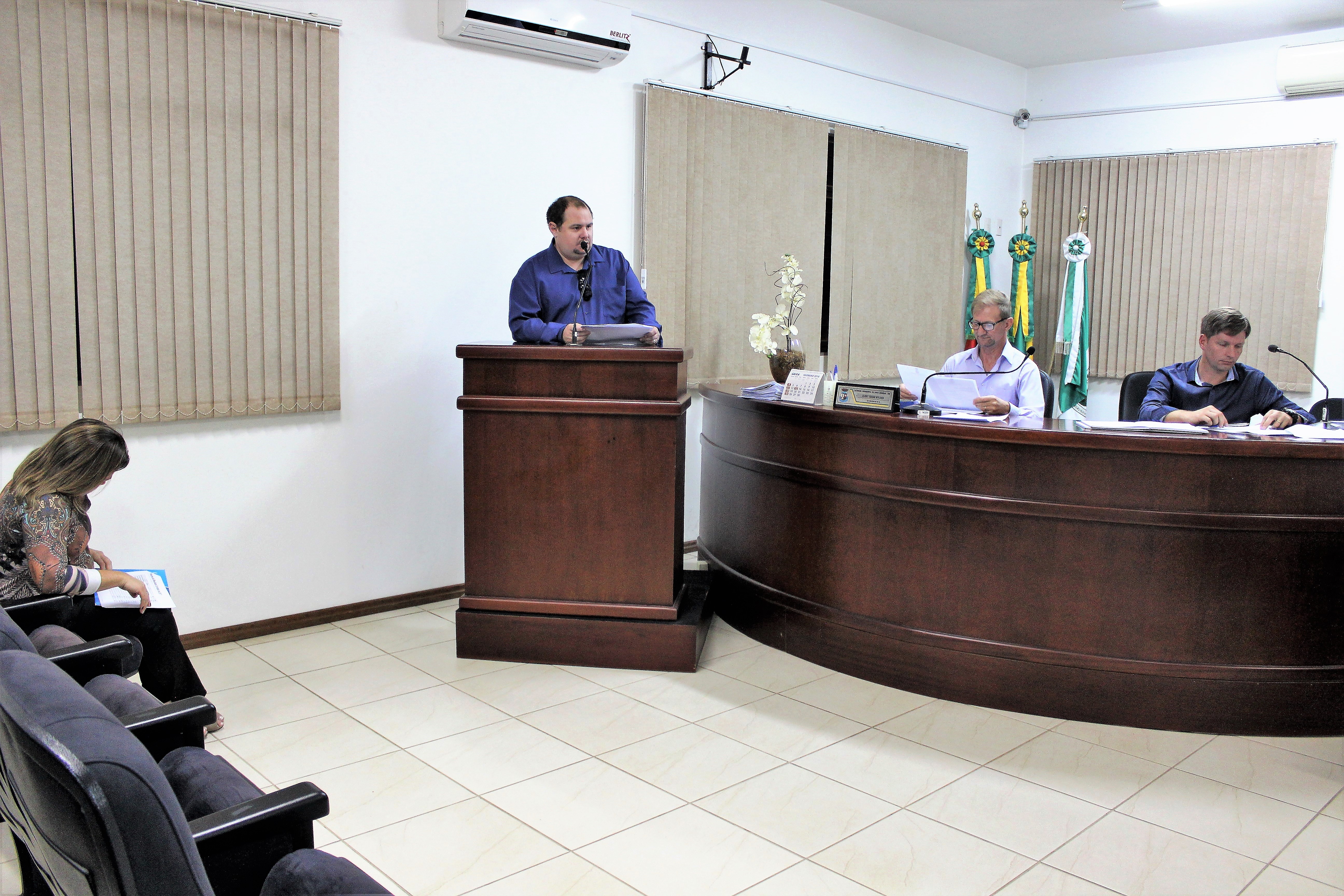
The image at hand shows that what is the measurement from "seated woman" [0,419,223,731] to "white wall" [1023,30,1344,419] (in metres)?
6.34

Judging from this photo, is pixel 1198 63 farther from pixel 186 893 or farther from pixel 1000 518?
pixel 186 893

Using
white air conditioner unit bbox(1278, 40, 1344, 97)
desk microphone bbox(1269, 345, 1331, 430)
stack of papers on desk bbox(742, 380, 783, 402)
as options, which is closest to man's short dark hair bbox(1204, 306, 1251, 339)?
desk microphone bbox(1269, 345, 1331, 430)

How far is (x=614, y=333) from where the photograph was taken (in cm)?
359

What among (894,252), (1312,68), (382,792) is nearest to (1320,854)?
(382,792)

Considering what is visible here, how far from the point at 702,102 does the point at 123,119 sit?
280cm

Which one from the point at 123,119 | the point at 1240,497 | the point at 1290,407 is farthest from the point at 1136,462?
the point at 123,119

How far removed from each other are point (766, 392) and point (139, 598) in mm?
2381

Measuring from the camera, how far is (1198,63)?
6.45 m

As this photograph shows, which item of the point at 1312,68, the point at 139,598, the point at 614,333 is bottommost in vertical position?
the point at 139,598

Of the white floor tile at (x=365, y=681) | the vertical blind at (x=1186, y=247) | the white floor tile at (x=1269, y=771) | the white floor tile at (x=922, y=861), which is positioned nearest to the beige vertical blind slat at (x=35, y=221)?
the white floor tile at (x=365, y=681)

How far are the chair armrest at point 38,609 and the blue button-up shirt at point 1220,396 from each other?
3717 millimetres

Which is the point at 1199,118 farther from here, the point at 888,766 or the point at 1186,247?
the point at 888,766

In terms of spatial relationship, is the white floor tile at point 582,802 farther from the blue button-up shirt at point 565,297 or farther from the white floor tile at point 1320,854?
the blue button-up shirt at point 565,297

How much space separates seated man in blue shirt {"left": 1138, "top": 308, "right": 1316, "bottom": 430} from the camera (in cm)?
370
